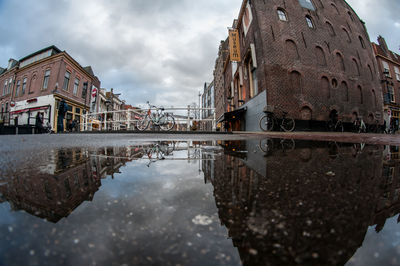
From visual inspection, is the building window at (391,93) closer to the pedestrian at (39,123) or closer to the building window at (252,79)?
the building window at (252,79)

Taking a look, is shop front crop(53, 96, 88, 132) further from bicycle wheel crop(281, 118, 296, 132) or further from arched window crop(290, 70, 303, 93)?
arched window crop(290, 70, 303, 93)

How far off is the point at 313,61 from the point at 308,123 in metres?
4.43

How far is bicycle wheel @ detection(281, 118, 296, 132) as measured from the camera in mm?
9492

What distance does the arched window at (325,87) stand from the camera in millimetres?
11426

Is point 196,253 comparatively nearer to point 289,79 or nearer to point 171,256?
point 171,256

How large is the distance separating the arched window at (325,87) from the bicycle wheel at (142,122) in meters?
11.9

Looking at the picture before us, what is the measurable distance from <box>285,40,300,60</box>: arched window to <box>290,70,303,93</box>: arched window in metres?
1.08

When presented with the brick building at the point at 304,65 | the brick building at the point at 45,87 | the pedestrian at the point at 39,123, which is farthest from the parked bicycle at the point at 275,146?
the brick building at the point at 45,87

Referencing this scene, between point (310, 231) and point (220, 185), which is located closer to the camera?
point (310, 231)

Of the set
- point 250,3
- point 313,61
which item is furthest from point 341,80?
point 250,3

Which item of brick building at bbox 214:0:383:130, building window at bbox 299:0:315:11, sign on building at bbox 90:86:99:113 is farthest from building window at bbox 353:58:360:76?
sign on building at bbox 90:86:99:113

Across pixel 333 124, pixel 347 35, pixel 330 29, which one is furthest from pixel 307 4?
pixel 333 124

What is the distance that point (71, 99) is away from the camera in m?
18.9

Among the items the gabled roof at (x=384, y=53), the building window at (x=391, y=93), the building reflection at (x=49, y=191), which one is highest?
the gabled roof at (x=384, y=53)
